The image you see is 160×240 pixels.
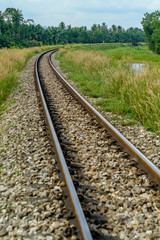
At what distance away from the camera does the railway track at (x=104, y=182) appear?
8.48 ft

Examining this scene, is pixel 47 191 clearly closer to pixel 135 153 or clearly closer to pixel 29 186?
pixel 29 186

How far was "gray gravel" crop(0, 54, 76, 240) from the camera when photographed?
2.56 m

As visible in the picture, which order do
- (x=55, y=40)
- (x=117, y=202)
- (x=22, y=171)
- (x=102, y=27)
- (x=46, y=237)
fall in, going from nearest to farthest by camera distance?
(x=46, y=237) < (x=117, y=202) < (x=22, y=171) < (x=55, y=40) < (x=102, y=27)

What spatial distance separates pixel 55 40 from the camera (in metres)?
98.5

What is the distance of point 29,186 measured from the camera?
3361 millimetres

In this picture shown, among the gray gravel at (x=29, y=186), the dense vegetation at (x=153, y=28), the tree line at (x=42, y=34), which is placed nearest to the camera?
the gray gravel at (x=29, y=186)

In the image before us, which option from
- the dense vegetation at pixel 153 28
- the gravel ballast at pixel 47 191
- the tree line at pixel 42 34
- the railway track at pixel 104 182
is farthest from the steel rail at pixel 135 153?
the tree line at pixel 42 34

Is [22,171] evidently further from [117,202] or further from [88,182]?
[117,202]

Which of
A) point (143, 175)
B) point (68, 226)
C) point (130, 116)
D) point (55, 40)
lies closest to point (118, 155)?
point (143, 175)

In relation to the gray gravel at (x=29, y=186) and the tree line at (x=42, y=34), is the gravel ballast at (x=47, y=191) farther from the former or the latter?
the tree line at (x=42, y=34)

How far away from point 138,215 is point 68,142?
7.51 ft

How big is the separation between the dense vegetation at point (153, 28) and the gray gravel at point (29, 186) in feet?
127

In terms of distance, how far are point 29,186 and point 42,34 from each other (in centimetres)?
9741

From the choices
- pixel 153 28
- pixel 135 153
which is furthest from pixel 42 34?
pixel 135 153
